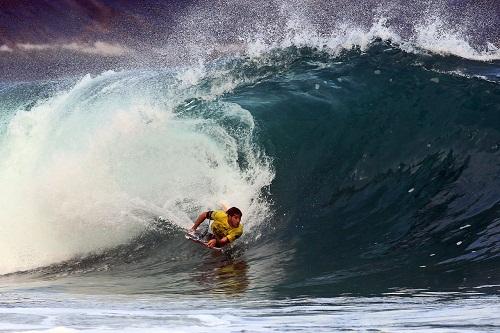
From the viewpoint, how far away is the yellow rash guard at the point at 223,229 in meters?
7.62

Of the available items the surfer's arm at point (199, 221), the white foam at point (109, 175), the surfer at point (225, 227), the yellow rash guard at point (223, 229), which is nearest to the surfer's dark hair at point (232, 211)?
the surfer at point (225, 227)

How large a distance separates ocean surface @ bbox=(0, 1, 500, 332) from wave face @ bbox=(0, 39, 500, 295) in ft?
0.10

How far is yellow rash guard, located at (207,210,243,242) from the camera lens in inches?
300

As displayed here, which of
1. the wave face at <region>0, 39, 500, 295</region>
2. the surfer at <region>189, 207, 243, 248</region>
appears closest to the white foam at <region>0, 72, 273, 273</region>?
the wave face at <region>0, 39, 500, 295</region>

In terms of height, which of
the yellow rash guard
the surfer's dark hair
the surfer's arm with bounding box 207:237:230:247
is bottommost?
the surfer's arm with bounding box 207:237:230:247

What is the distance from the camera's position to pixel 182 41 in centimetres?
1925

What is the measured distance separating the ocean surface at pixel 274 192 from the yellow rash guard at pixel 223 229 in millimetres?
301

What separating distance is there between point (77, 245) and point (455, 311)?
564cm

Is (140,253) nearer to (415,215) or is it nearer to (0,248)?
(0,248)

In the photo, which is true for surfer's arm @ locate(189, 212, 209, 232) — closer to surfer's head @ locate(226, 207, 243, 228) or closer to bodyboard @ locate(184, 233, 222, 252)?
bodyboard @ locate(184, 233, 222, 252)

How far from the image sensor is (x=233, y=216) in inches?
296

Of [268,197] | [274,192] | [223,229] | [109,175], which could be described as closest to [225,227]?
[223,229]

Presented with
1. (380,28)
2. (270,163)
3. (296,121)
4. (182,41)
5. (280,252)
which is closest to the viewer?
(280,252)

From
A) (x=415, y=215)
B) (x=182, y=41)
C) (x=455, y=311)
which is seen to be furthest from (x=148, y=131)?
(x=182, y=41)
